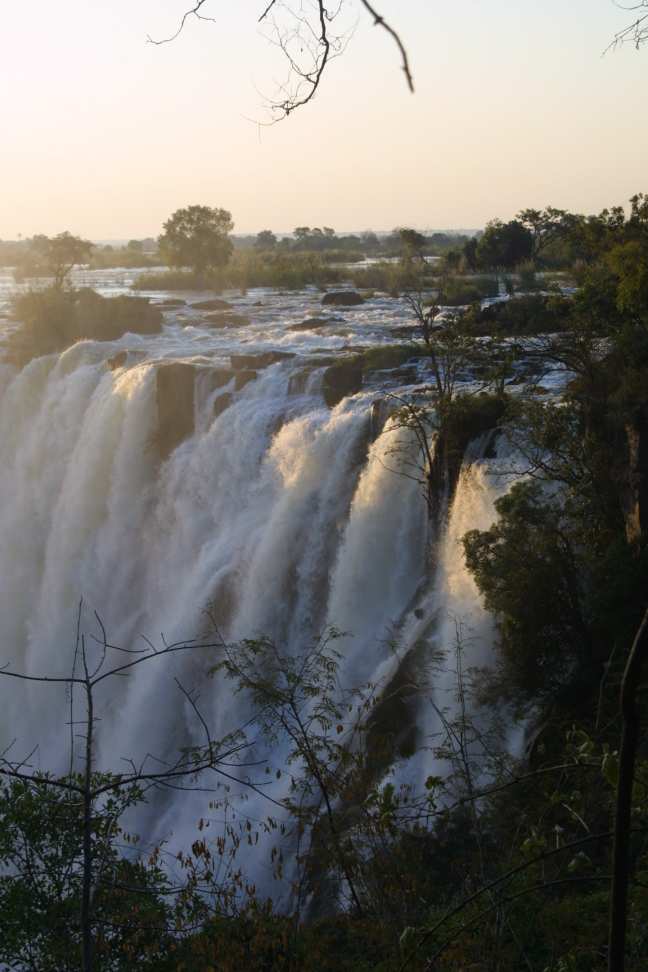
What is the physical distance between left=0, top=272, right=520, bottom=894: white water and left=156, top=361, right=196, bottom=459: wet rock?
0.89 ft

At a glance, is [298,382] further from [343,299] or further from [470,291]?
[343,299]

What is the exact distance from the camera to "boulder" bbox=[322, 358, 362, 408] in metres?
19.6

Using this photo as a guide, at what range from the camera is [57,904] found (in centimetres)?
751

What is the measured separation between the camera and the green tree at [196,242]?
4950 cm

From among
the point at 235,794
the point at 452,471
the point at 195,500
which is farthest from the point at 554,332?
the point at 235,794

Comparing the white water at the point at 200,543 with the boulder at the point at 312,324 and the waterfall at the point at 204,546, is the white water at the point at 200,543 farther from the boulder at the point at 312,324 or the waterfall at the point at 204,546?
the boulder at the point at 312,324

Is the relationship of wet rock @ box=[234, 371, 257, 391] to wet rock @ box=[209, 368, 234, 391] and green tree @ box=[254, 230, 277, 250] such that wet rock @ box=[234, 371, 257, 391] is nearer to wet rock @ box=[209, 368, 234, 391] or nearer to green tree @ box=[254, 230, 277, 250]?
wet rock @ box=[209, 368, 234, 391]

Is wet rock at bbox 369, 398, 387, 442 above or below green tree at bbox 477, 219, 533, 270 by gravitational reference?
below

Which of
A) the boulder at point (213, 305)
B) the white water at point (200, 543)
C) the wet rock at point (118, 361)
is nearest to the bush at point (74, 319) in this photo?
the boulder at point (213, 305)

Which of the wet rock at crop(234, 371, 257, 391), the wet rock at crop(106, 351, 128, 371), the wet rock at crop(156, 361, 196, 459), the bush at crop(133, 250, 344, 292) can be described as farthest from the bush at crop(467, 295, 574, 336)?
the bush at crop(133, 250, 344, 292)

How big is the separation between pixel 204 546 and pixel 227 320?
48.0 ft

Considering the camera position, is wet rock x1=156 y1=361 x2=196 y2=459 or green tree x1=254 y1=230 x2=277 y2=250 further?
green tree x1=254 y1=230 x2=277 y2=250

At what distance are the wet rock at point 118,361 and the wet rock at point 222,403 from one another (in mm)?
4767

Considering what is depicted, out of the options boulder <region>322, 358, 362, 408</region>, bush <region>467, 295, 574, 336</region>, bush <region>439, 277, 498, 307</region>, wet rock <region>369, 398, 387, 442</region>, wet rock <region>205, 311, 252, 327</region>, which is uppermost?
bush <region>439, 277, 498, 307</region>
